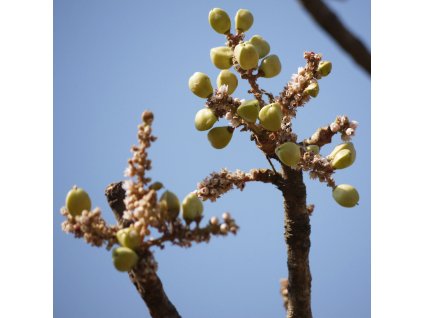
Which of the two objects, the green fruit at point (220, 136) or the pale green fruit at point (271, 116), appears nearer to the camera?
the pale green fruit at point (271, 116)

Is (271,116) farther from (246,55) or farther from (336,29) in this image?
(336,29)

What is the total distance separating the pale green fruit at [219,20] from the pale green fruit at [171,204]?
1033 mm

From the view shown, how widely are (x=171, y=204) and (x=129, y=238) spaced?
7.1 inches

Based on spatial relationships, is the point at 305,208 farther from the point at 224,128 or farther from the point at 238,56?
the point at 238,56

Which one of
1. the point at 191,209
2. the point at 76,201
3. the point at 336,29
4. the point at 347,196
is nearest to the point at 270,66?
the point at 347,196

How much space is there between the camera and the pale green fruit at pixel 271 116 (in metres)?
2.15

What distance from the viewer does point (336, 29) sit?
880 millimetres

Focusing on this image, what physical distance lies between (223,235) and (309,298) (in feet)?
3.44

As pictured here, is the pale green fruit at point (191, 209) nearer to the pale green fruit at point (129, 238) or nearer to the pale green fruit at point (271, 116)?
the pale green fruit at point (129, 238)

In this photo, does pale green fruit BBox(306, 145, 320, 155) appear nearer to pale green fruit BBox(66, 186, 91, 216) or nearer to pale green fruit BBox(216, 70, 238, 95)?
pale green fruit BBox(216, 70, 238, 95)

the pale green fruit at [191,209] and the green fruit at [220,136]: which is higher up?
the green fruit at [220,136]

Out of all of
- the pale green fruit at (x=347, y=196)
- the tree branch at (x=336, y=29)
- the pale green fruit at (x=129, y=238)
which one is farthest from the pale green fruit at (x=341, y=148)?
the tree branch at (x=336, y=29)

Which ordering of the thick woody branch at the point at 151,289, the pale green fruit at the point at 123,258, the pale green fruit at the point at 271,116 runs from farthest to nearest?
the pale green fruit at the point at 271,116 < the thick woody branch at the point at 151,289 < the pale green fruit at the point at 123,258

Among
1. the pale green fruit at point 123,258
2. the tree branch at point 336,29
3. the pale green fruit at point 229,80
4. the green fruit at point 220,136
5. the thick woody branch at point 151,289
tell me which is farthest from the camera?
the pale green fruit at point 229,80
